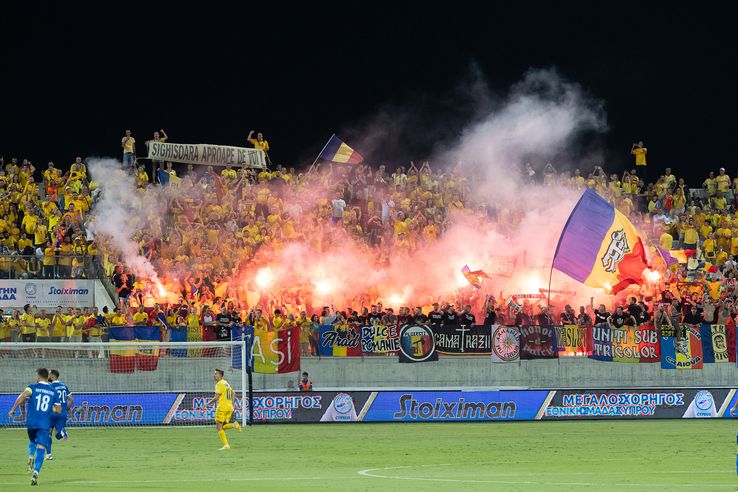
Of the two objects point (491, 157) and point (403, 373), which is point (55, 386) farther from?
point (491, 157)

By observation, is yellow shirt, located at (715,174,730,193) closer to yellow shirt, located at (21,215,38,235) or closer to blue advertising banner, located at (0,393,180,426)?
blue advertising banner, located at (0,393,180,426)

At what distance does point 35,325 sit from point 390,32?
27.1 m

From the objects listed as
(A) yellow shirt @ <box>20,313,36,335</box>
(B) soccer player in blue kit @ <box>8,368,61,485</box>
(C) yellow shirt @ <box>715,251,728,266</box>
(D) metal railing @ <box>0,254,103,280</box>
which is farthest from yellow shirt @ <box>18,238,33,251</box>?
(C) yellow shirt @ <box>715,251,728,266</box>

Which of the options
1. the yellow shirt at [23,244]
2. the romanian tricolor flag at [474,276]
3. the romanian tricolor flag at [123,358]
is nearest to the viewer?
the romanian tricolor flag at [123,358]

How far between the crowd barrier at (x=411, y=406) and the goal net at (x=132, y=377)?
0.02 m

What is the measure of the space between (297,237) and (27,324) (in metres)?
9.75

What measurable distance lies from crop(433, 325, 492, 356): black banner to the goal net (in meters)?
5.11

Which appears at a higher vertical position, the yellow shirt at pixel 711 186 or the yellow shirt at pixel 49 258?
the yellow shirt at pixel 711 186

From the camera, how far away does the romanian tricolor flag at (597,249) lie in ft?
102

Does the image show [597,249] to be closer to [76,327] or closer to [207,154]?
Answer: [76,327]

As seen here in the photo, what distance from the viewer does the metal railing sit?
1252 inches

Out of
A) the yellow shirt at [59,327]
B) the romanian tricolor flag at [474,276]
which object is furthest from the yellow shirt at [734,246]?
the yellow shirt at [59,327]

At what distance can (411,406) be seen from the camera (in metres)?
27.3

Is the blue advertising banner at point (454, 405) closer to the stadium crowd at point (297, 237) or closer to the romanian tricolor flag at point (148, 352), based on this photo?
the stadium crowd at point (297, 237)
